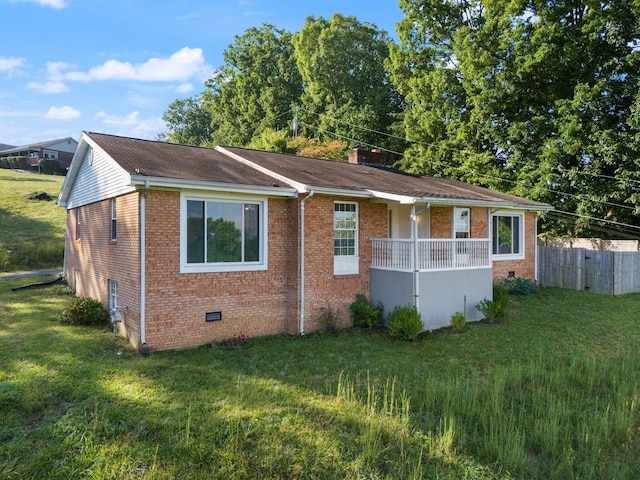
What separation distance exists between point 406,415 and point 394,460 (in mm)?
972

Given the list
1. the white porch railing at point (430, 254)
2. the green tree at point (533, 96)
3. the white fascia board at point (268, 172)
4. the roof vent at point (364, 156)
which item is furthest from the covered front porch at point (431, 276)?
the green tree at point (533, 96)

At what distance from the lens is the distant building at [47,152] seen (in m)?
48.2

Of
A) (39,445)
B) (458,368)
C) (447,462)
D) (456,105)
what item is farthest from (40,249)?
(456,105)

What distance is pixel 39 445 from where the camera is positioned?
500 centimetres

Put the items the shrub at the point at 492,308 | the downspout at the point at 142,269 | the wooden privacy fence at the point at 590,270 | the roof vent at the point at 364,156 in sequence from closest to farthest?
the downspout at the point at 142,269
the shrub at the point at 492,308
the wooden privacy fence at the point at 590,270
the roof vent at the point at 364,156

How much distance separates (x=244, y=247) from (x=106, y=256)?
426 centimetres

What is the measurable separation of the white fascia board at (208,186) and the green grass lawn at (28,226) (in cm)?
1626

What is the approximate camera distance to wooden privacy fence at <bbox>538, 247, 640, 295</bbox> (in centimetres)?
1627

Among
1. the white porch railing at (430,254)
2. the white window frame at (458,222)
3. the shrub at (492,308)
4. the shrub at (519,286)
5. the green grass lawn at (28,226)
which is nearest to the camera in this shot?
the white porch railing at (430,254)

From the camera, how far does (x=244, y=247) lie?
10195mm

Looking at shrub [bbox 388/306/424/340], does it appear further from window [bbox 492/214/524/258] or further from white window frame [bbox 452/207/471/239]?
window [bbox 492/214/524/258]

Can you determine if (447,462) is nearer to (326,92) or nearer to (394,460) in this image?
(394,460)

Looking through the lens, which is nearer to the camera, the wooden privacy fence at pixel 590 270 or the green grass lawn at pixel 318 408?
the green grass lawn at pixel 318 408

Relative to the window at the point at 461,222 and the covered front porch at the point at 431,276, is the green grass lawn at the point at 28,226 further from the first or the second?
the window at the point at 461,222
